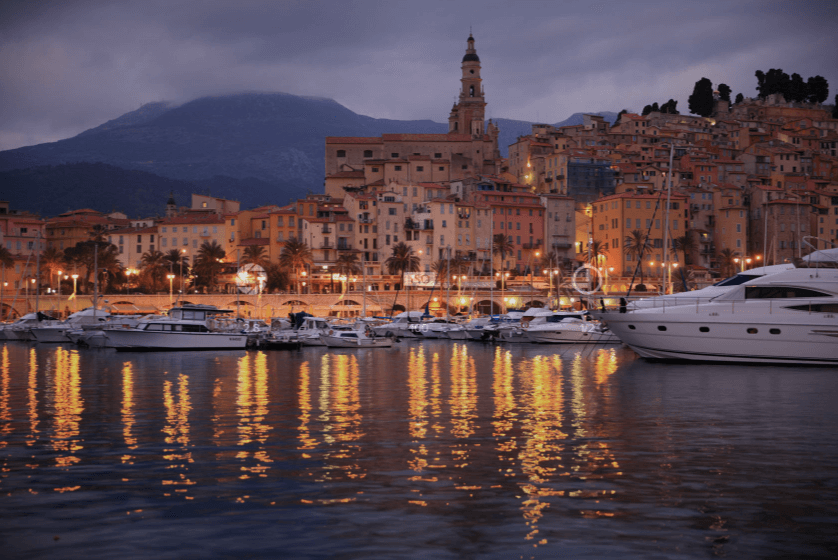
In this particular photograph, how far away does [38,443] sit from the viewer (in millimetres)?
18531

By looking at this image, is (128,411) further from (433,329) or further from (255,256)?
(255,256)

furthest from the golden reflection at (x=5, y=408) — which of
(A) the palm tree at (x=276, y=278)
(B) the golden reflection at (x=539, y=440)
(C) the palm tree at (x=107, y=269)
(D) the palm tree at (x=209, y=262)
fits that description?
(D) the palm tree at (x=209, y=262)

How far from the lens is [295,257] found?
385ft

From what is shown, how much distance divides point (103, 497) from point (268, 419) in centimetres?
956

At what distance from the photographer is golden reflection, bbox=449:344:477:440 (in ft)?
69.2

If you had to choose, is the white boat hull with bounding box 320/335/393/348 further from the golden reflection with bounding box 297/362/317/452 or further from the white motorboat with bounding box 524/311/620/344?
the golden reflection with bounding box 297/362/317/452

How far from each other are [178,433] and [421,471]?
7777 mm

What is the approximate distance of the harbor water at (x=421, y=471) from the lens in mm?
10914

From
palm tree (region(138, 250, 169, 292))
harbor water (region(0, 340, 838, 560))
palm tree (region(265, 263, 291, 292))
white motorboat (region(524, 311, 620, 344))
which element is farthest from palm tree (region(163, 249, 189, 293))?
harbor water (region(0, 340, 838, 560))

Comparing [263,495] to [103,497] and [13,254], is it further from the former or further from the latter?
[13,254]

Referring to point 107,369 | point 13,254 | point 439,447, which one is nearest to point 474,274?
point 13,254

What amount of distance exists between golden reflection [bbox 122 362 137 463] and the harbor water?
0.09 meters

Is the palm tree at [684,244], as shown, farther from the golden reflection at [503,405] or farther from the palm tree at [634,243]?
the golden reflection at [503,405]

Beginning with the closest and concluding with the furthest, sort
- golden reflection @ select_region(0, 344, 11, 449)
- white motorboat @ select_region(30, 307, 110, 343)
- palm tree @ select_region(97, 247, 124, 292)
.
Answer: golden reflection @ select_region(0, 344, 11, 449) → white motorboat @ select_region(30, 307, 110, 343) → palm tree @ select_region(97, 247, 124, 292)
